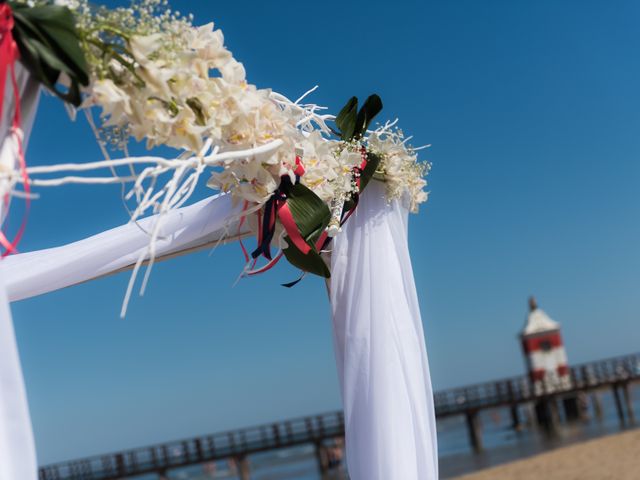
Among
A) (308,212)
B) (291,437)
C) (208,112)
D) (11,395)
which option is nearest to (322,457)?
(291,437)

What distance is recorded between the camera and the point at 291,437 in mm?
24172

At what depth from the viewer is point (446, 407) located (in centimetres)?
2681

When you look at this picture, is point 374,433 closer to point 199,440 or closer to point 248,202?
point 248,202

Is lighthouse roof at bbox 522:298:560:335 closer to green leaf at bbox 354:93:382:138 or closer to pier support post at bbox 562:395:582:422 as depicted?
pier support post at bbox 562:395:582:422

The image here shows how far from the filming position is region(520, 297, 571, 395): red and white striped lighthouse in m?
33.0

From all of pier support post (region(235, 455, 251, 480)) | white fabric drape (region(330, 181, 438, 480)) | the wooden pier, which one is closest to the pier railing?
the wooden pier

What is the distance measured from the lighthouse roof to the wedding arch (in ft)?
103

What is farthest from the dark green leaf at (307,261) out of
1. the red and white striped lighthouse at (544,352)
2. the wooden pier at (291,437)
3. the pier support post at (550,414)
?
the red and white striped lighthouse at (544,352)

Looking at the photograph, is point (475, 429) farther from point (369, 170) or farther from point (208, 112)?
point (208, 112)

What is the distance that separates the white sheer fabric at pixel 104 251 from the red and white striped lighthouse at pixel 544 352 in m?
31.1

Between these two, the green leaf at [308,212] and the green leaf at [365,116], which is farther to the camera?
the green leaf at [365,116]

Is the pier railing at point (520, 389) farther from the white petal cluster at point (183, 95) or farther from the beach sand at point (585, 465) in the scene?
the white petal cluster at point (183, 95)

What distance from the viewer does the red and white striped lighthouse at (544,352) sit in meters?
33.0

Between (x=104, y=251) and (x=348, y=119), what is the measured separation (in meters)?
1.38
